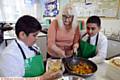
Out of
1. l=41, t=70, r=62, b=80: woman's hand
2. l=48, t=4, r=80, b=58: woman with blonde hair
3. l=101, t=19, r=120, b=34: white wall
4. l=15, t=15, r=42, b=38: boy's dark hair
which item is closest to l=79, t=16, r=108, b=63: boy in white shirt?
Answer: l=48, t=4, r=80, b=58: woman with blonde hair

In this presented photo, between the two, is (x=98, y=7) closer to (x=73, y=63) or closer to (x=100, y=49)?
(x=100, y=49)

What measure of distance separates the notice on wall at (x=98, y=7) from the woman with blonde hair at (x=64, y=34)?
1359 millimetres

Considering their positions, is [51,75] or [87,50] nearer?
[51,75]

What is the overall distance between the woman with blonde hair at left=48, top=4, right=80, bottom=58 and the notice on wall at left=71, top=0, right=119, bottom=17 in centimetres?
136

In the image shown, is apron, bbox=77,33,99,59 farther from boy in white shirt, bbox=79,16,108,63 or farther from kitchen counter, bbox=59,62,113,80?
kitchen counter, bbox=59,62,113,80

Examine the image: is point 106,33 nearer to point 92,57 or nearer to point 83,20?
point 83,20

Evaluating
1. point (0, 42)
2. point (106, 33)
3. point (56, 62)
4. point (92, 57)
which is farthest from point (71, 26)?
point (106, 33)

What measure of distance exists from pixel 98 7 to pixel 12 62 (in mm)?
2536

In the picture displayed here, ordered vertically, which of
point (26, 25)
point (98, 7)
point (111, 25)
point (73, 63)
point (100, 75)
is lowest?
point (100, 75)

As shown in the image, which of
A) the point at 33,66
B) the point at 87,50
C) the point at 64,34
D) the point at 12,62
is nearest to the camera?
the point at 12,62

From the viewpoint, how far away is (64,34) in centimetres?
218

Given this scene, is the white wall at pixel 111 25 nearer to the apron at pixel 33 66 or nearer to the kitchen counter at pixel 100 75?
the kitchen counter at pixel 100 75

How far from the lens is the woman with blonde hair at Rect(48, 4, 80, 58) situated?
6.83 ft

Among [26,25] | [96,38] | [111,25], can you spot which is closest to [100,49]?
[96,38]
